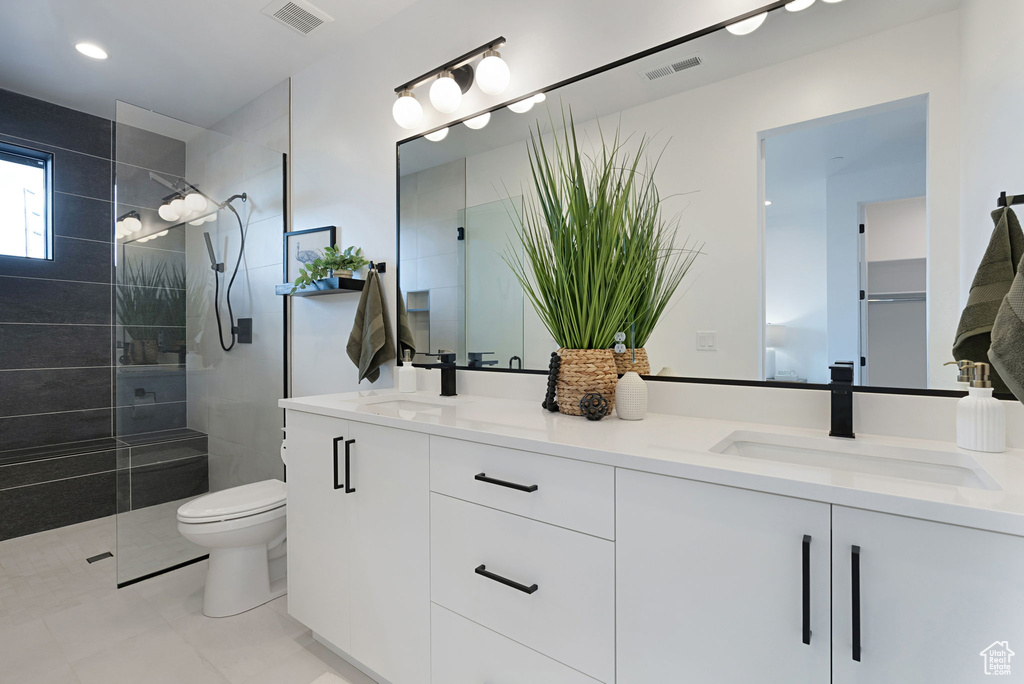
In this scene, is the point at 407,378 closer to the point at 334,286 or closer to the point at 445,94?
the point at 334,286

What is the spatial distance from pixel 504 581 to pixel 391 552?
1.46 feet

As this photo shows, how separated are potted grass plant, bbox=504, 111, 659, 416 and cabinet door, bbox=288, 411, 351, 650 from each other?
2.53ft

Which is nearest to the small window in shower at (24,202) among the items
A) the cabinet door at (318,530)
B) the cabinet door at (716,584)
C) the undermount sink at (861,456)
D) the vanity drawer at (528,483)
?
the cabinet door at (318,530)

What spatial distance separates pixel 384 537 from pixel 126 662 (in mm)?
1083

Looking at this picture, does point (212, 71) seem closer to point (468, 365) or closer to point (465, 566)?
point (468, 365)

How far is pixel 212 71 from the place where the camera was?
2.66m

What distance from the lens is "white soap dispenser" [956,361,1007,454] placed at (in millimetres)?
938

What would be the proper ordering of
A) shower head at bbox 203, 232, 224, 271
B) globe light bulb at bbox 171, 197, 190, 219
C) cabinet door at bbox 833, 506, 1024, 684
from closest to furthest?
cabinet door at bbox 833, 506, 1024, 684, globe light bulb at bbox 171, 197, 190, 219, shower head at bbox 203, 232, 224, 271

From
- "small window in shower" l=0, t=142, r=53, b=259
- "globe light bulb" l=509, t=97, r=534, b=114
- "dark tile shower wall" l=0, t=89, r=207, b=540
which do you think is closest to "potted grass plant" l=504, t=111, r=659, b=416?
"globe light bulb" l=509, t=97, r=534, b=114

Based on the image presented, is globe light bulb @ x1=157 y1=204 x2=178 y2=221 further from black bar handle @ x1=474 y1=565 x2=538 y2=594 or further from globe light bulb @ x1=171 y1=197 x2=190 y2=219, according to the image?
black bar handle @ x1=474 y1=565 x2=538 y2=594

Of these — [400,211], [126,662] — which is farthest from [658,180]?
[126,662]

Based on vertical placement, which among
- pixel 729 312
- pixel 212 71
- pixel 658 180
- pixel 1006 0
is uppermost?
pixel 212 71

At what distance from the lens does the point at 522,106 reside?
1.77m

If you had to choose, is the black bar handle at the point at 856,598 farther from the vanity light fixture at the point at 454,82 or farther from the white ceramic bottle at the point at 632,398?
the vanity light fixture at the point at 454,82
